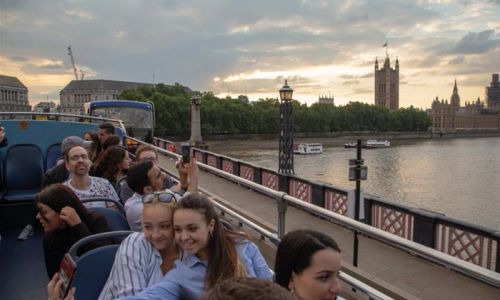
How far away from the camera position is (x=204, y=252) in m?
2.11

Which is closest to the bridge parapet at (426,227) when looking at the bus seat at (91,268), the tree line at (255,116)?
the bus seat at (91,268)

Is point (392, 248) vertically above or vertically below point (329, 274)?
below

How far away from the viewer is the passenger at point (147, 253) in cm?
217

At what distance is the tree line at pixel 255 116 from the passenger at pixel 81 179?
71784 mm

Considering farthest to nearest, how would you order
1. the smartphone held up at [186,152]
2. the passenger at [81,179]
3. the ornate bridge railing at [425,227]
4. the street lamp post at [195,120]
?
the street lamp post at [195,120] < the ornate bridge railing at [425,227] < the smartphone held up at [186,152] < the passenger at [81,179]

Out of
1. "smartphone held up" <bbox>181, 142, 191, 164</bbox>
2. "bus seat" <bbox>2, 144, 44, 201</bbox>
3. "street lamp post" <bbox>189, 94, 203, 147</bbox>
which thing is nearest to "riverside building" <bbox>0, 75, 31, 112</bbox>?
"street lamp post" <bbox>189, 94, 203, 147</bbox>

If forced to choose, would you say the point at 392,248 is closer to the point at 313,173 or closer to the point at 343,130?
the point at 313,173

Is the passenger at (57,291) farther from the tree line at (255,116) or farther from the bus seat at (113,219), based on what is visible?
the tree line at (255,116)

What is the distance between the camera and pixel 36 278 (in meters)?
3.86

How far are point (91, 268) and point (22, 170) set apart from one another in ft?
13.2

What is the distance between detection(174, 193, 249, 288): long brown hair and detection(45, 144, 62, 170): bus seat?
15.2 feet

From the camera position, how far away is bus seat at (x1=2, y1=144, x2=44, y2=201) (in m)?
5.57

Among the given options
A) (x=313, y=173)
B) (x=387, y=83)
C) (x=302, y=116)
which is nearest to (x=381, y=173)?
(x=313, y=173)

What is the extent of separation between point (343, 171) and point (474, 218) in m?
20.1
